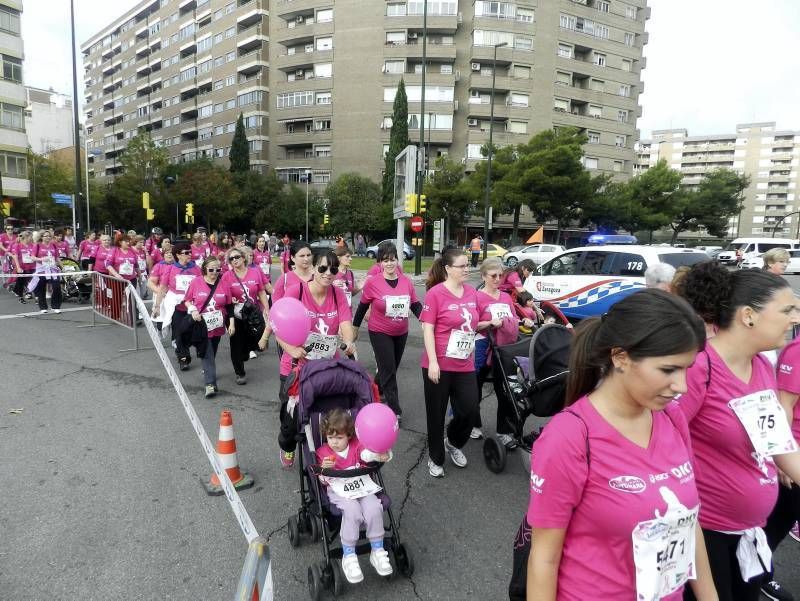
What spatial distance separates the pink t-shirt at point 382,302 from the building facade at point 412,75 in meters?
42.5

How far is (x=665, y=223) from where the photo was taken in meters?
44.5

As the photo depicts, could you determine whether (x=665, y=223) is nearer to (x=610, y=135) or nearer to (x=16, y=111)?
(x=610, y=135)

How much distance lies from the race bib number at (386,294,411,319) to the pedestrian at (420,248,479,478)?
1.23m

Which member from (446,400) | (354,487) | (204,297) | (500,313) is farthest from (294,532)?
(204,297)

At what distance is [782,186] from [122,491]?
14024cm

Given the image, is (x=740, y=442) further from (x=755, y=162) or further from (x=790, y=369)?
(x=755, y=162)

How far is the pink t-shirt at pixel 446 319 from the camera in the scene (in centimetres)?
403

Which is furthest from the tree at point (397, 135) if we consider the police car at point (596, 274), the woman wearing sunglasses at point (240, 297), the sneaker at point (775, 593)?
the sneaker at point (775, 593)

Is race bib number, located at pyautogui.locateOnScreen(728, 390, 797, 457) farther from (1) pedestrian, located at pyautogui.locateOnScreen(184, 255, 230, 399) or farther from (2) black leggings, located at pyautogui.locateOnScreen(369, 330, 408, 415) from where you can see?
(1) pedestrian, located at pyautogui.locateOnScreen(184, 255, 230, 399)

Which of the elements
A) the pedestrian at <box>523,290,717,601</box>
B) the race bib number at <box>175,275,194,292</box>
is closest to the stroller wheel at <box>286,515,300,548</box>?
the pedestrian at <box>523,290,717,601</box>

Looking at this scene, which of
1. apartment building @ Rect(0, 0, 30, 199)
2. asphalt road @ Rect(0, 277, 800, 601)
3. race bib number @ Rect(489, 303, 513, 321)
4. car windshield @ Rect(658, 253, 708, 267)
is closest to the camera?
asphalt road @ Rect(0, 277, 800, 601)

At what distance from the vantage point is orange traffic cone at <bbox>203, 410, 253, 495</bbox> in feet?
12.8

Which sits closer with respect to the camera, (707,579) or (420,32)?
(707,579)

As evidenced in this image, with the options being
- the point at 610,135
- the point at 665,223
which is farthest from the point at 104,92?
the point at 665,223
